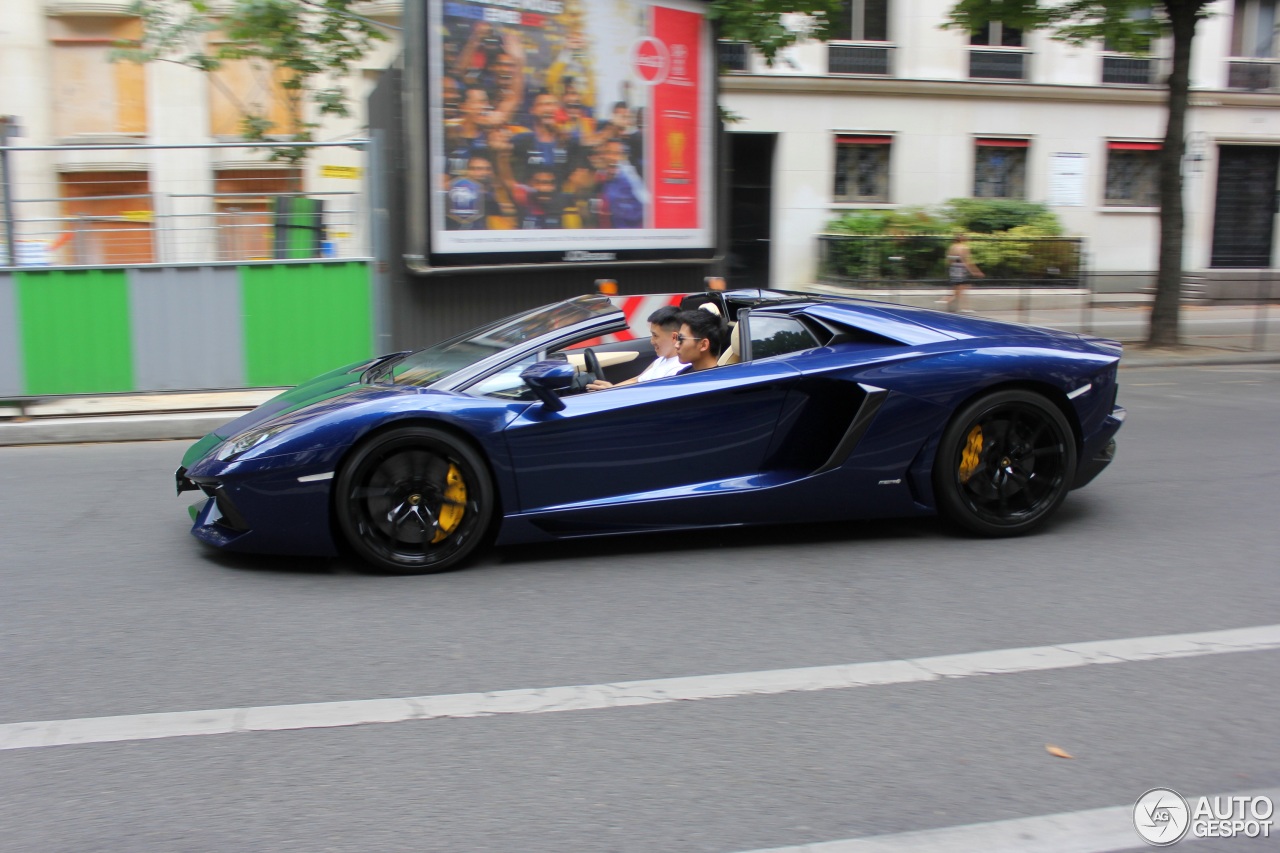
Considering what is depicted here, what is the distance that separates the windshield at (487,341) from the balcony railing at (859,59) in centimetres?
1803

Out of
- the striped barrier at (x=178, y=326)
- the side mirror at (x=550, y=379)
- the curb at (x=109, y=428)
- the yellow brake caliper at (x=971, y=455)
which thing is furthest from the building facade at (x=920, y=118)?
the yellow brake caliper at (x=971, y=455)

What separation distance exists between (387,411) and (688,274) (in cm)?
704

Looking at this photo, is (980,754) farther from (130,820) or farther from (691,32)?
(691,32)

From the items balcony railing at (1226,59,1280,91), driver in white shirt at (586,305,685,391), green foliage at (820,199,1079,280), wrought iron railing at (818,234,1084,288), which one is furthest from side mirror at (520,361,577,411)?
balcony railing at (1226,59,1280,91)

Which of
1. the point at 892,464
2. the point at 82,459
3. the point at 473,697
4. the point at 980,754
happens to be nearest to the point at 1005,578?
the point at 892,464

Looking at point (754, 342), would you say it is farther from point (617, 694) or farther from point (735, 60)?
point (735, 60)

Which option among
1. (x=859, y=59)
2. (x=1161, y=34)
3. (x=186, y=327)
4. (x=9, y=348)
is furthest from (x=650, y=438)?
(x=859, y=59)

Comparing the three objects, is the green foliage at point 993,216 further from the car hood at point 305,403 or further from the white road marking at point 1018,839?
the white road marking at point 1018,839

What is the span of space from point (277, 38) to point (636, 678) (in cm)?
1015

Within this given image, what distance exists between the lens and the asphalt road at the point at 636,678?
297 cm

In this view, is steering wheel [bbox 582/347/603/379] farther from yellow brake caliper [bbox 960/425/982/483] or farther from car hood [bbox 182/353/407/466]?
yellow brake caliper [bbox 960/425/982/483]

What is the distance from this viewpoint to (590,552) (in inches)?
213

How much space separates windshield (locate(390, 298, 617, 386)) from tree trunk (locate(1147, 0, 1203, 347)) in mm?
10954

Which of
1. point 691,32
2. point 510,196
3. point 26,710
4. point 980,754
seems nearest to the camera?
point 980,754
